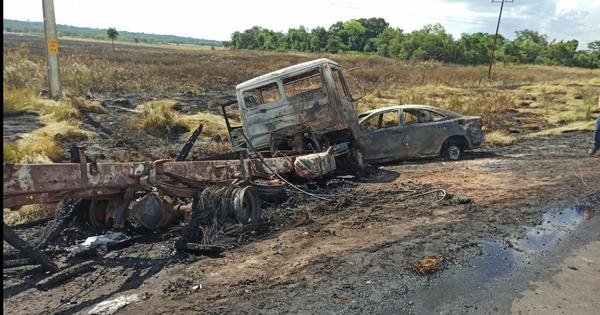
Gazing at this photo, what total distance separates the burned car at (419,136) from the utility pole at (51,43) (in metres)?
10.5

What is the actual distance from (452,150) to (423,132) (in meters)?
0.84

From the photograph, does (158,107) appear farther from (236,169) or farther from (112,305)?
(112,305)

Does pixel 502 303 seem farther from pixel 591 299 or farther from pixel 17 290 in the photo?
A: pixel 17 290

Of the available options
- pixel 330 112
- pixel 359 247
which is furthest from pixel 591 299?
pixel 330 112

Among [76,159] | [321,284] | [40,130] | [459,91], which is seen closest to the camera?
[321,284]

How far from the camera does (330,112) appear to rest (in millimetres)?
9414

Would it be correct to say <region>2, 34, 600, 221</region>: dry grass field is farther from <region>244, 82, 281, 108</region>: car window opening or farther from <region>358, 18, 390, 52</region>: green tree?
<region>358, 18, 390, 52</region>: green tree

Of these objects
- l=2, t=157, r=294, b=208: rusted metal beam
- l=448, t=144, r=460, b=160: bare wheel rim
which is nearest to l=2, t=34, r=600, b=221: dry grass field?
l=448, t=144, r=460, b=160: bare wheel rim

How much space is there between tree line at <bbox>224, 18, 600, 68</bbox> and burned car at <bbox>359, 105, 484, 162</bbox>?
53.1 metres

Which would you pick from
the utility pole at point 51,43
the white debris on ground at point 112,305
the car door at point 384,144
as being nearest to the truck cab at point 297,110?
the car door at point 384,144

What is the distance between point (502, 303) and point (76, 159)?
4.36 metres

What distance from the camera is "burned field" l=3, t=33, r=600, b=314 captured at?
414 cm

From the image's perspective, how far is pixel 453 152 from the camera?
36.1ft

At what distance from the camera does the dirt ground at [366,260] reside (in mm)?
4102
